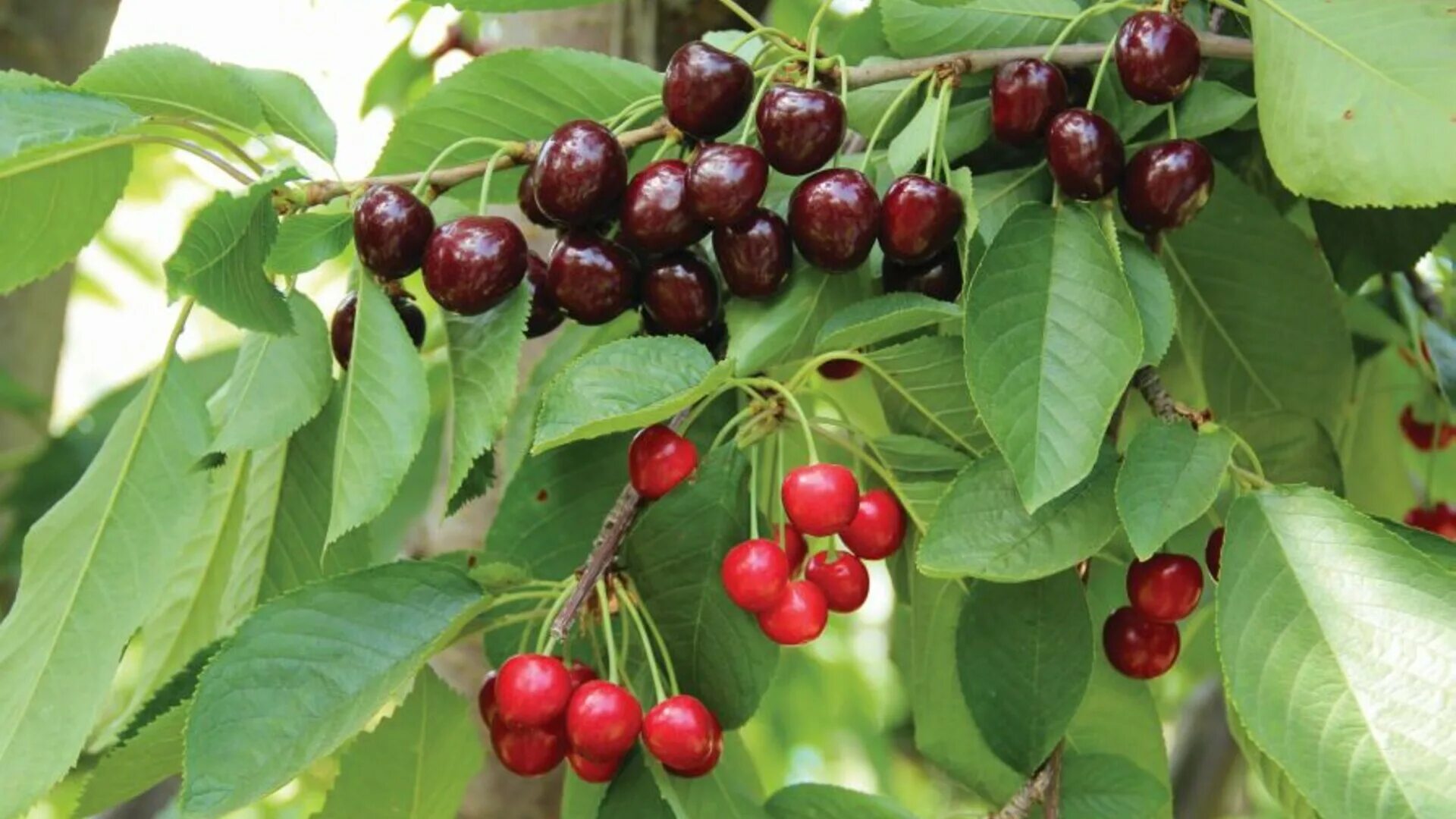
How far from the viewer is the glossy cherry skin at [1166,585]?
3.14ft

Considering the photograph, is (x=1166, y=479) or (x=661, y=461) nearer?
(x=1166, y=479)

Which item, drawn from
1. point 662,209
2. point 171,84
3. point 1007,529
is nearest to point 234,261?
point 171,84

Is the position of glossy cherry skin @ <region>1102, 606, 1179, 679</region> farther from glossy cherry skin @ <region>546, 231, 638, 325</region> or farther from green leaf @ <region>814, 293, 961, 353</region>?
glossy cherry skin @ <region>546, 231, 638, 325</region>

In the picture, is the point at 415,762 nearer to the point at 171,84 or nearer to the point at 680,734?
the point at 680,734

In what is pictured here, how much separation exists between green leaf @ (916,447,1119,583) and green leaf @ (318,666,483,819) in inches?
15.7

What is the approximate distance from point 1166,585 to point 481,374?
461mm

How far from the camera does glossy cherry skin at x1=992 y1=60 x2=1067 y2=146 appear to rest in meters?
1.00

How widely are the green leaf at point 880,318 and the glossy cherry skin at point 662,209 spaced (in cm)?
13

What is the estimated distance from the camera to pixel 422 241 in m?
0.99

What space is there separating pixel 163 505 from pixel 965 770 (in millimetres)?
605

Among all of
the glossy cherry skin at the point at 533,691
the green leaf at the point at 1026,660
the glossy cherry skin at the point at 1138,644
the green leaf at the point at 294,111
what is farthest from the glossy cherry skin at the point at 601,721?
the green leaf at the point at 294,111

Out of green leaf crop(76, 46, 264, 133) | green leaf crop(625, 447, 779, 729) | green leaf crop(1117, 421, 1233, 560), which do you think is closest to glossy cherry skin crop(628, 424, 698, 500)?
green leaf crop(625, 447, 779, 729)

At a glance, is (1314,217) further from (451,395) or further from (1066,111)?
(451,395)

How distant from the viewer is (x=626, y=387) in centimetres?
84
